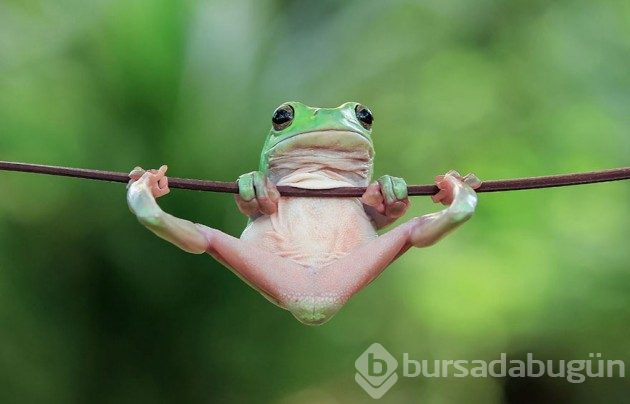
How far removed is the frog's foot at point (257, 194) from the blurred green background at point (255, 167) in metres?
1.82

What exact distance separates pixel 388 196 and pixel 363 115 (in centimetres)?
17

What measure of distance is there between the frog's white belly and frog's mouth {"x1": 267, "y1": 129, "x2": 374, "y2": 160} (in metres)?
0.09

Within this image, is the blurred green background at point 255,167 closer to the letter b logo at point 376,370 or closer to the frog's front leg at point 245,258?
the letter b logo at point 376,370

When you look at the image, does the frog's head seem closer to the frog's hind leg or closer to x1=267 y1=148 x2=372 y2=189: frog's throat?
x1=267 y1=148 x2=372 y2=189: frog's throat

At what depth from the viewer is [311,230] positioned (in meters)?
1.48

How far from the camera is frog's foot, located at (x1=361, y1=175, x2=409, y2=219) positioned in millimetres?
1463

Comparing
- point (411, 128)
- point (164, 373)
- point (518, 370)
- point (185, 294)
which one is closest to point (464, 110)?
point (411, 128)

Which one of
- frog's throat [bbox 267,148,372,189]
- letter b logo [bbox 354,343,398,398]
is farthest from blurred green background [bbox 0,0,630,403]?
frog's throat [bbox 267,148,372,189]

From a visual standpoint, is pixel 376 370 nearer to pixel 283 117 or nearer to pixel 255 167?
pixel 255 167

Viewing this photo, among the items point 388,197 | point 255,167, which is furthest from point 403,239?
point 255,167

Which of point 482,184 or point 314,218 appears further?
point 314,218

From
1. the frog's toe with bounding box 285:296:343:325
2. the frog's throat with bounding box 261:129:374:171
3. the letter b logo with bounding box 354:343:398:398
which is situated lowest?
the frog's toe with bounding box 285:296:343:325

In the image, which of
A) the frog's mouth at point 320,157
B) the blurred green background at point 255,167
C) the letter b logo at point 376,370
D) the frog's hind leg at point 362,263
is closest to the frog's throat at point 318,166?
the frog's mouth at point 320,157

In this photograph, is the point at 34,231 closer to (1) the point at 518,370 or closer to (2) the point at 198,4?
(2) the point at 198,4
